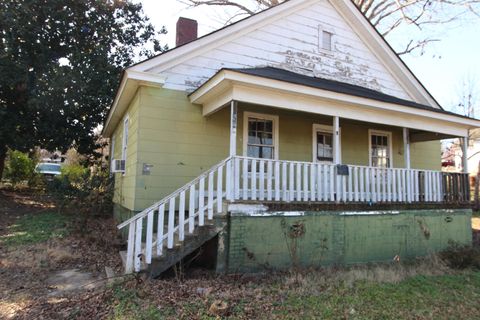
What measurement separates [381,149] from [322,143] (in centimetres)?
247

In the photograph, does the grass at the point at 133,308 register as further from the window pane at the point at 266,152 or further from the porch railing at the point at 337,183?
the window pane at the point at 266,152

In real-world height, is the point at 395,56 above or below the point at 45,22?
below

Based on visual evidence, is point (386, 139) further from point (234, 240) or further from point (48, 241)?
point (48, 241)

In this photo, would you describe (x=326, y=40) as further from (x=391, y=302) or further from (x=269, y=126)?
(x=391, y=302)

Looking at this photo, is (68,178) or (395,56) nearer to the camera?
(395,56)

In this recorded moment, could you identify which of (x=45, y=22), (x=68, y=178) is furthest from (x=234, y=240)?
(x=45, y=22)

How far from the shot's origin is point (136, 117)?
8188 millimetres

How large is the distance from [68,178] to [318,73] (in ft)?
38.5

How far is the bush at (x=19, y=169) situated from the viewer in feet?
72.7

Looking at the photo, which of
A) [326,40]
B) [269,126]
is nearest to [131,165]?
[269,126]

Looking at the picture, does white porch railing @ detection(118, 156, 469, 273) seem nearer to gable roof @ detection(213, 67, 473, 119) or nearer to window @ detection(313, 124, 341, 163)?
window @ detection(313, 124, 341, 163)

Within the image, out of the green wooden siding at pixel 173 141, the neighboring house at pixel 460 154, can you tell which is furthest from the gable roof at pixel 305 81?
the neighboring house at pixel 460 154

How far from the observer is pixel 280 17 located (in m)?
10.1

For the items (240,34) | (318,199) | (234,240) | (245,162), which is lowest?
(234,240)
